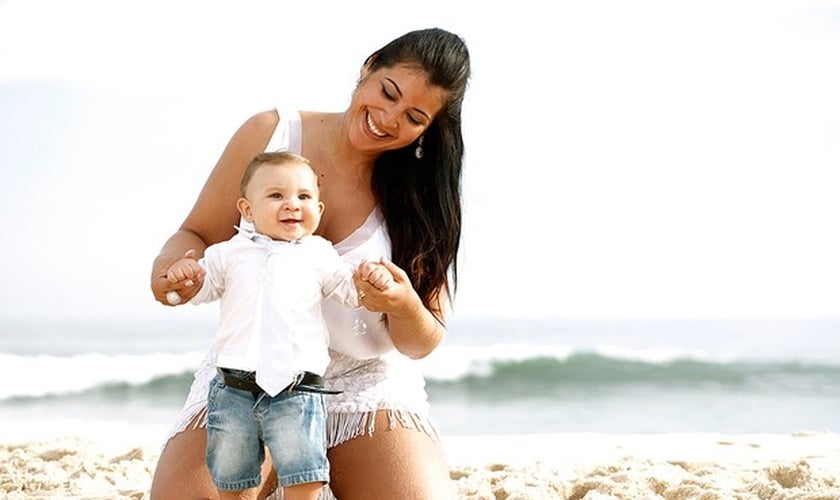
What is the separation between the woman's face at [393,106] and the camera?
10.7 ft

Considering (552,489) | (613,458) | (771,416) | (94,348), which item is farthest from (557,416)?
(94,348)

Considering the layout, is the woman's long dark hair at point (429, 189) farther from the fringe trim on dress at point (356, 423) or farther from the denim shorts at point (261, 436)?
the denim shorts at point (261, 436)

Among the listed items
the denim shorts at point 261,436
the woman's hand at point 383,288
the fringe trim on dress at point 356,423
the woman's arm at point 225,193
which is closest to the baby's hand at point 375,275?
the woman's hand at point 383,288

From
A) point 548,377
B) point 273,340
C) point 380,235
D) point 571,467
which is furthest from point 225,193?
point 548,377

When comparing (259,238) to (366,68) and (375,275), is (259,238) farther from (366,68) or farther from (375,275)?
(366,68)

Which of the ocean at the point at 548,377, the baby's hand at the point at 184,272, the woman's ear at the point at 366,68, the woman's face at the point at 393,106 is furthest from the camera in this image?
the ocean at the point at 548,377

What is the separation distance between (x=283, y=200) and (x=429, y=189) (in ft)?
2.72

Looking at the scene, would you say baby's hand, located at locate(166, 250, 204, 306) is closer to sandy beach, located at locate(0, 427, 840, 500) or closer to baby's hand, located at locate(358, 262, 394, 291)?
baby's hand, located at locate(358, 262, 394, 291)

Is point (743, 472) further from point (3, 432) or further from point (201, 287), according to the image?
point (3, 432)

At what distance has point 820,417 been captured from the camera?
1142cm

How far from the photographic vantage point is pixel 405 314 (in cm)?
302

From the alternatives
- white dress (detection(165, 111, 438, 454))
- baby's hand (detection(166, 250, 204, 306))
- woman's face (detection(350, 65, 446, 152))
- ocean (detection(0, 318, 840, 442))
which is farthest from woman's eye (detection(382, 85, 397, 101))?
ocean (detection(0, 318, 840, 442))

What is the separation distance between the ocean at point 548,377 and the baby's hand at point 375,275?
4.38m

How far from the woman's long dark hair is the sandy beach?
1121mm
